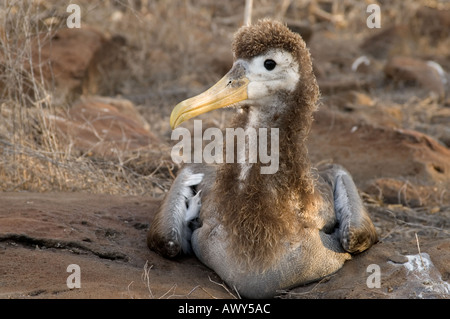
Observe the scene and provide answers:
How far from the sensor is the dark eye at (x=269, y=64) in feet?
12.9

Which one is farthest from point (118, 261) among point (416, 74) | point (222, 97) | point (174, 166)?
point (416, 74)

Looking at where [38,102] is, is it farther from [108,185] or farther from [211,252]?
[211,252]

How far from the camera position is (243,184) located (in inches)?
161

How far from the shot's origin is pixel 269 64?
12.9 ft

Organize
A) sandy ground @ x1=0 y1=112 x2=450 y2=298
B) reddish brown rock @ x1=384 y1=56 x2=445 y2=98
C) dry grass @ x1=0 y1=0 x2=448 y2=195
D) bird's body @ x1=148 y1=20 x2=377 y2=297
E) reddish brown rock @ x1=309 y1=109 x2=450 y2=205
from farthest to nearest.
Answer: reddish brown rock @ x1=384 y1=56 x2=445 y2=98 < reddish brown rock @ x1=309 y1=109 x2=450 y2=205 < dry grass @ x1=0 y1=0 x2=448 y2=195 < bird's body @ x1=148 y1=20 x2=377 y2=297 < sandy ground @ x1=0 y1=112 x2=450 y2=298

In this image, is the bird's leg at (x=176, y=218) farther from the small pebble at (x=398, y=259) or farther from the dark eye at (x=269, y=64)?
the small pebble at (x=398, y=259)

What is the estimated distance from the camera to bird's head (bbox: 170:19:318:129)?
391 cm

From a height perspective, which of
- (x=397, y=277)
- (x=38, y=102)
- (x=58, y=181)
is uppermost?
(x=38, y=102)

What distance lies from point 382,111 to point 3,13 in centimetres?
516

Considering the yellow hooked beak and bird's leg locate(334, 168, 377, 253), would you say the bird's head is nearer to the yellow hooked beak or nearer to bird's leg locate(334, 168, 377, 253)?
Result: the yellow hooked beak

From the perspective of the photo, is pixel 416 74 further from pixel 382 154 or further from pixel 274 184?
pixel 274 184

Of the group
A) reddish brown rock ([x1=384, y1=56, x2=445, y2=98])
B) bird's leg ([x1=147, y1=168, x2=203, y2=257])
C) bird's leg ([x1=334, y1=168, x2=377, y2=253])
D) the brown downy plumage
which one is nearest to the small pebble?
bird's leg ([x1=334, y1=168, x2=377, y2=253])

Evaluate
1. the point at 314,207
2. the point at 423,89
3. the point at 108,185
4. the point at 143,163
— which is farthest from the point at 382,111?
the point at 314,207

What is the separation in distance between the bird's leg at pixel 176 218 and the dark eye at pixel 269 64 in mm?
1176
